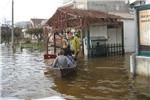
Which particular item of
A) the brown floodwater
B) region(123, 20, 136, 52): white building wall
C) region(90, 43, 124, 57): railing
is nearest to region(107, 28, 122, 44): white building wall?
region(90, 43, 124, 57): railing

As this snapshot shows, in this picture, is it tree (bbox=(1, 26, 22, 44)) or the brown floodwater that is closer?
the brown floodwater

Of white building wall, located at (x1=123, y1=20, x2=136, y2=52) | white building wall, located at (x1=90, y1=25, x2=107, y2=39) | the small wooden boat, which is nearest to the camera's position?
the small wooden boat

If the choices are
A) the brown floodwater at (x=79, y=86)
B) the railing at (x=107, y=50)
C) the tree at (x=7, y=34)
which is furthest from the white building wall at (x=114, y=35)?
the tree at (x=7, y=34)

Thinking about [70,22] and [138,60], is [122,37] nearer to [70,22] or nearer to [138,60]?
[70,22]

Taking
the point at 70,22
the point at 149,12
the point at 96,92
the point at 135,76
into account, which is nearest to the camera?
the point at 96,92

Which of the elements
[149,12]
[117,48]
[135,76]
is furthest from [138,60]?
[117,48]

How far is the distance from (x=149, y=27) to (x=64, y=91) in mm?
4705

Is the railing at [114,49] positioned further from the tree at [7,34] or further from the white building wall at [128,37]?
the tree at [7,34]

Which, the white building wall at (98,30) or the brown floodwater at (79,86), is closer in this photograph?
the brown floodwater at (79,86)

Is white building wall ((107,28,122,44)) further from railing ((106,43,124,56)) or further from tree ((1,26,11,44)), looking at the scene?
tree ((1,26,11,44))

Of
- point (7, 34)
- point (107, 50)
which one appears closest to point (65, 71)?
point (107, 50)

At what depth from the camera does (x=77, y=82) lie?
17109 mm

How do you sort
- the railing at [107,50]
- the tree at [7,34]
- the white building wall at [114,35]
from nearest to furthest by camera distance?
the railing at [107,50] → the white building wall at [114,35] → the tree at [7,34]

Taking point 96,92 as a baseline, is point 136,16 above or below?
above
